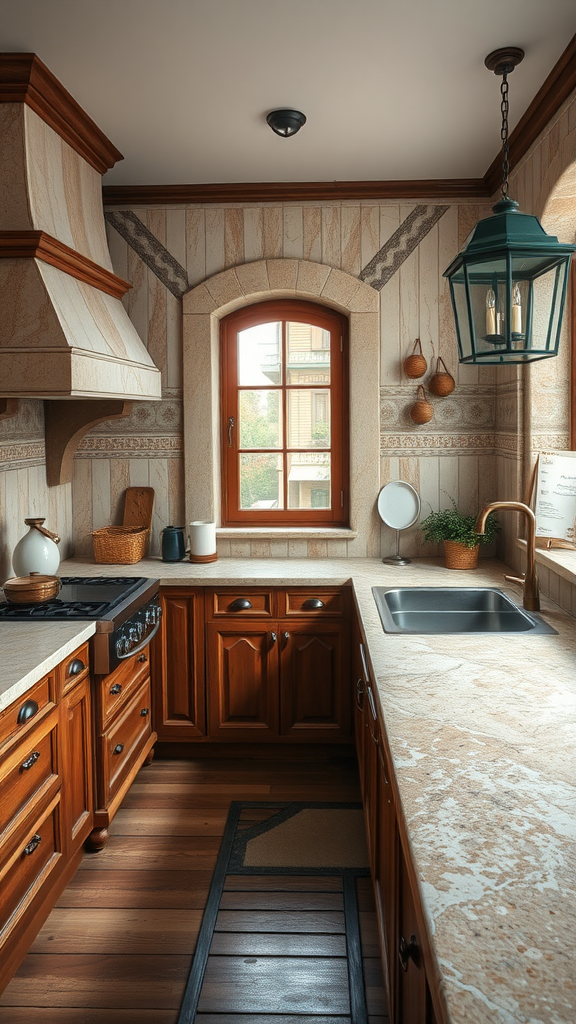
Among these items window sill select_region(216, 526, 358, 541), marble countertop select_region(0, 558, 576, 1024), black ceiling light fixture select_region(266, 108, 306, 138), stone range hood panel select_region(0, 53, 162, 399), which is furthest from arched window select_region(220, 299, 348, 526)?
marble countertop select_region(0, 558, 576, 1024)

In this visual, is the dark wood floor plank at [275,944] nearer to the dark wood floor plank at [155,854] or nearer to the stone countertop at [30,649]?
the dark wood floor plank at [155,854]

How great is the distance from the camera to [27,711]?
7.13 ft

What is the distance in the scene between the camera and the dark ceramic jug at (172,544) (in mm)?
3822

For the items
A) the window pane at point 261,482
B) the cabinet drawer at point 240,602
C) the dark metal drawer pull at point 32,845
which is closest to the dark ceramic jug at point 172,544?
the cabinet drawer at point 240,602

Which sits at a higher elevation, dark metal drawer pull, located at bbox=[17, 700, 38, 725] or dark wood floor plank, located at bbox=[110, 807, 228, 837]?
dark metal drawer pull, located at bbox=[17, 700, 38, 725]

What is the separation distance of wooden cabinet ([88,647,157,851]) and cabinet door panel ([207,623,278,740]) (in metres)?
0.31

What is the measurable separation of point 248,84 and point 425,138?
2.86 feet

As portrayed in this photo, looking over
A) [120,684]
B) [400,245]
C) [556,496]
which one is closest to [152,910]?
[120,684]

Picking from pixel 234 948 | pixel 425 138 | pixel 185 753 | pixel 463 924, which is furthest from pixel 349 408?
pixel 463 924

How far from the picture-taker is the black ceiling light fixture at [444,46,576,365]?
73.5 inches

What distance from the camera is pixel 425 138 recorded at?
333 cm

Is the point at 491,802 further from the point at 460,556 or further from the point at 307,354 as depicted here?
the point at 307,354

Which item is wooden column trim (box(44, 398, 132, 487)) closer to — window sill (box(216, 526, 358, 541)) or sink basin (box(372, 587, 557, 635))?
window sill (box(216, 526, 358, 541))

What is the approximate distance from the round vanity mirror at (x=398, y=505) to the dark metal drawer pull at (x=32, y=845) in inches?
87.5
